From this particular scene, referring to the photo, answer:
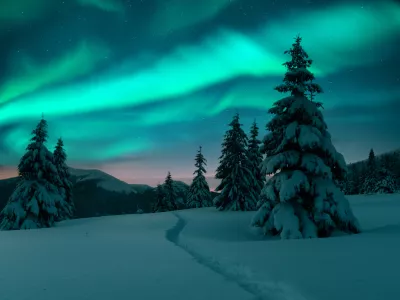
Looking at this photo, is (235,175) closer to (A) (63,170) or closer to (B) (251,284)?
(A) (63,170)

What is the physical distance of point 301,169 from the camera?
15445 millimetres

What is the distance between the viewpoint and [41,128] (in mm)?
26875

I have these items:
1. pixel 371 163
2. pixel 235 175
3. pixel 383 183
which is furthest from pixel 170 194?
pixel 371 163

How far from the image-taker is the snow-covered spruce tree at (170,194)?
5209cm

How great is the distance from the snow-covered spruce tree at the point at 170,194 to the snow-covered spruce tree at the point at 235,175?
19554 millimetres

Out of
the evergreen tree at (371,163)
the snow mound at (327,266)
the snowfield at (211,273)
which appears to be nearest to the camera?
the snow mound at (327,266)

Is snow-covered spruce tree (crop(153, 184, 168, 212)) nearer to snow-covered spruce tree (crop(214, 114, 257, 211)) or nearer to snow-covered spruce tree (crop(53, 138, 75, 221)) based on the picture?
snow-covered spruce tree (crop(53, 138, 75, 221))

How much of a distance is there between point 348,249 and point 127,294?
252 inches

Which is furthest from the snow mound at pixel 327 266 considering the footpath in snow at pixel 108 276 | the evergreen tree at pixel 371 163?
the evergreen tree at pixel 371 163

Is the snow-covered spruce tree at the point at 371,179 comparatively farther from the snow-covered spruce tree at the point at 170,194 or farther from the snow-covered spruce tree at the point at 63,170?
the snow-covered spruce tree at the point at 63,170

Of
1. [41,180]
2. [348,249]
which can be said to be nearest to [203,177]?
[41,180]

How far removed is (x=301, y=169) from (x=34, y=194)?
2166cm

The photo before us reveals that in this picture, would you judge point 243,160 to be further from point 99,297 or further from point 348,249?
point 99,297

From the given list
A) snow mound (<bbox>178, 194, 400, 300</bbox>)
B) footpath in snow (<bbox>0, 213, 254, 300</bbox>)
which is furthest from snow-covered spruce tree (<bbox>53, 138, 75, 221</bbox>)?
snow mound (<bbox>178, 194, 400, 300</bbox>)
